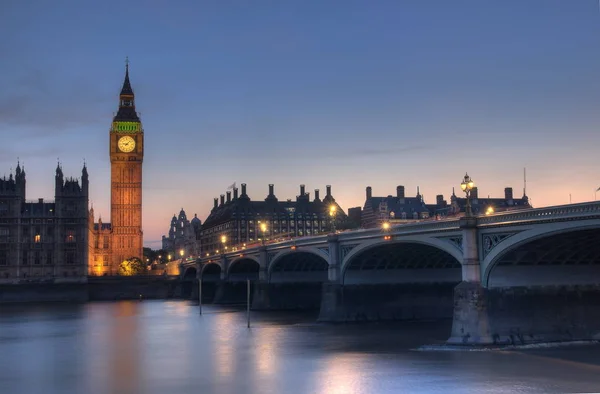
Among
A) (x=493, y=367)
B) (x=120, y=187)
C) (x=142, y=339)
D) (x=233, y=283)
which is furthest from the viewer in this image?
(x=120, y=187)

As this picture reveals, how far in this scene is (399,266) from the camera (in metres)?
75.6

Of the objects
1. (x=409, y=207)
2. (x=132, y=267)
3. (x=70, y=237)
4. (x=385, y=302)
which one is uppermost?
(x=409, y=207)

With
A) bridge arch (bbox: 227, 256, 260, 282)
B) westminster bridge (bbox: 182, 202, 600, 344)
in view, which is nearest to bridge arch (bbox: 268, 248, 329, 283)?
westminster bridge (bbox: 182, 202, 600, 344)

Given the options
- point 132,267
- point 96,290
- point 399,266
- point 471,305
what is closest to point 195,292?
point 96,290

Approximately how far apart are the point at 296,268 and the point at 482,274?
166 feet

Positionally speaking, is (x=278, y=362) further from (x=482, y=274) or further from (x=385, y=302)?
(x=385, y=302)

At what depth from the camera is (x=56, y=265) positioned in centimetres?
15575

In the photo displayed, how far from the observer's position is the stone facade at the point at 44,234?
6009 inches

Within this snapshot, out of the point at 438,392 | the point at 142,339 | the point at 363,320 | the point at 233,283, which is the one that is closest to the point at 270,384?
the point at 438,392

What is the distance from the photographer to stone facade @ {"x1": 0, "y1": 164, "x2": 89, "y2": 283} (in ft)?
501

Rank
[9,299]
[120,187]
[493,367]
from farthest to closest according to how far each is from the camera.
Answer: [120,187], [9,299], [493,367]

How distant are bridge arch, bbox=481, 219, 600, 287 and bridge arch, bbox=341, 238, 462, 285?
17.1 metres

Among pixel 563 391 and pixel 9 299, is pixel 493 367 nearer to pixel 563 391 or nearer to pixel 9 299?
pixel 563 391

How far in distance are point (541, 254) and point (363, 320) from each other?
25258 millimetres
